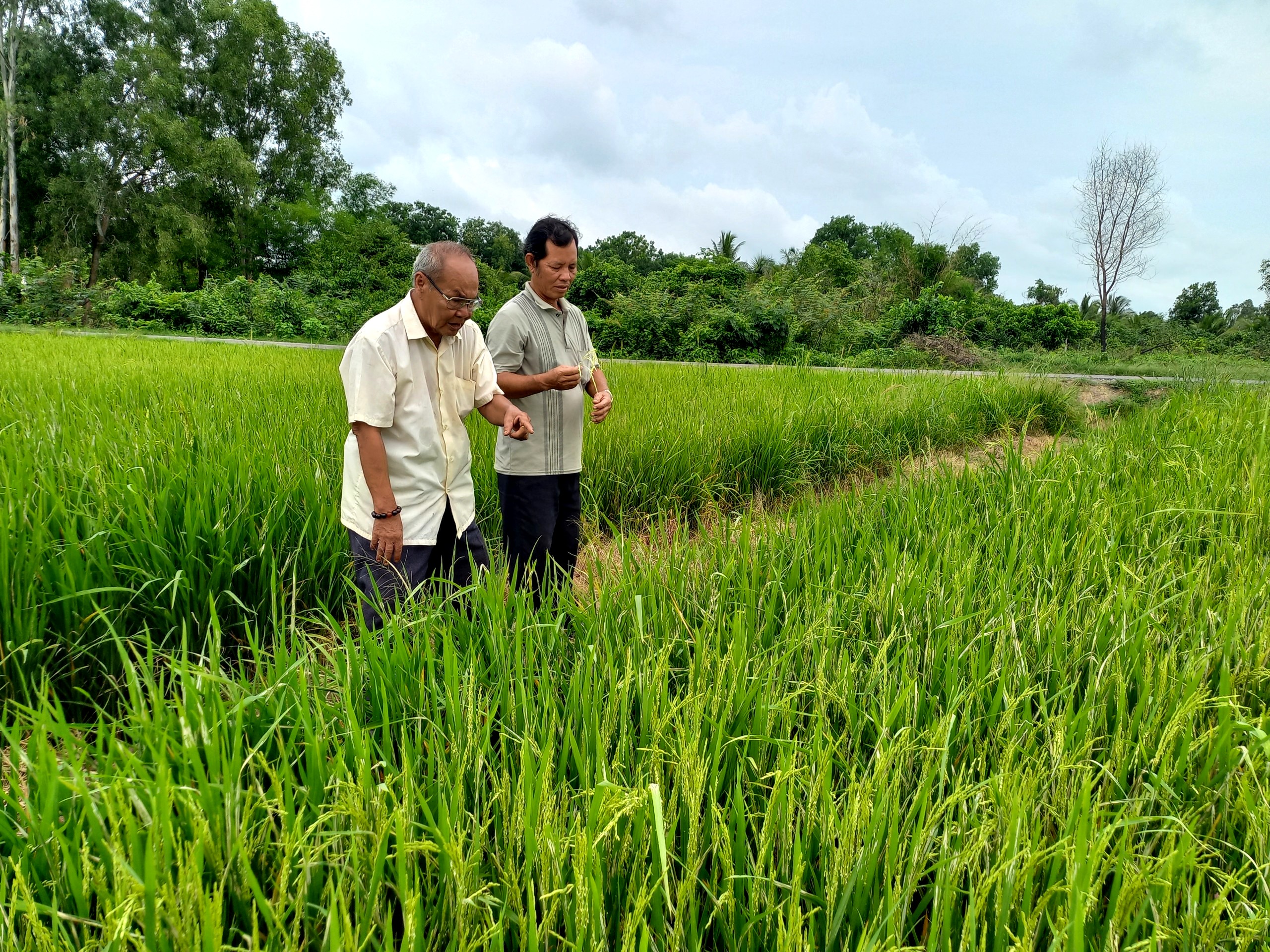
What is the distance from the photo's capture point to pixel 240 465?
10.2 feet

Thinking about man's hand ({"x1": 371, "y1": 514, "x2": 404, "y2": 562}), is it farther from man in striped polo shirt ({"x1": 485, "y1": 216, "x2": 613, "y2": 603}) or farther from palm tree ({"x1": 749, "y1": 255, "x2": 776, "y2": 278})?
palm tree ({"x1": 749, "y1": 255, "x2": 776, "y2": 278})

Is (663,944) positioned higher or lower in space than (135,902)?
lower

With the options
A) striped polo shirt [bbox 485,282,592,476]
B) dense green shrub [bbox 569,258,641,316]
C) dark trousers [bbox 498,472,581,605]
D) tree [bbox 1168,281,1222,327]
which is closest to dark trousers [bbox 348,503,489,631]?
dark trousers [bbox 498,472,581,605]

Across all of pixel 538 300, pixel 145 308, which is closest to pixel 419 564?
pixel 538 300

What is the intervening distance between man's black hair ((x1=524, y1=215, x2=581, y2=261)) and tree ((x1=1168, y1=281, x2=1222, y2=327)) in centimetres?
4010

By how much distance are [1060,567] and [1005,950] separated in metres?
1.56

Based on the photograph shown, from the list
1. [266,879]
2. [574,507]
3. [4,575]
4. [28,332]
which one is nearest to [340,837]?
[266,879]

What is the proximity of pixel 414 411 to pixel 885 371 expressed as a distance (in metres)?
9.36

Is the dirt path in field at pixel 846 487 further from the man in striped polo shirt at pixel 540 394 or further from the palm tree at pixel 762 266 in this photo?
the palm tree at pixel 762 266

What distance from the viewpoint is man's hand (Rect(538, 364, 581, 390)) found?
2.67 metres

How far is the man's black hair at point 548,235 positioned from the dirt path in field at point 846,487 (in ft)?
3.79

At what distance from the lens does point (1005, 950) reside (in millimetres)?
924

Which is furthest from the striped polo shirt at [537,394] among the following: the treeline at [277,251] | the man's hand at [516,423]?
the treeline at [277,251]

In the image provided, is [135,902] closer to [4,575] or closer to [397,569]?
[397,569]
